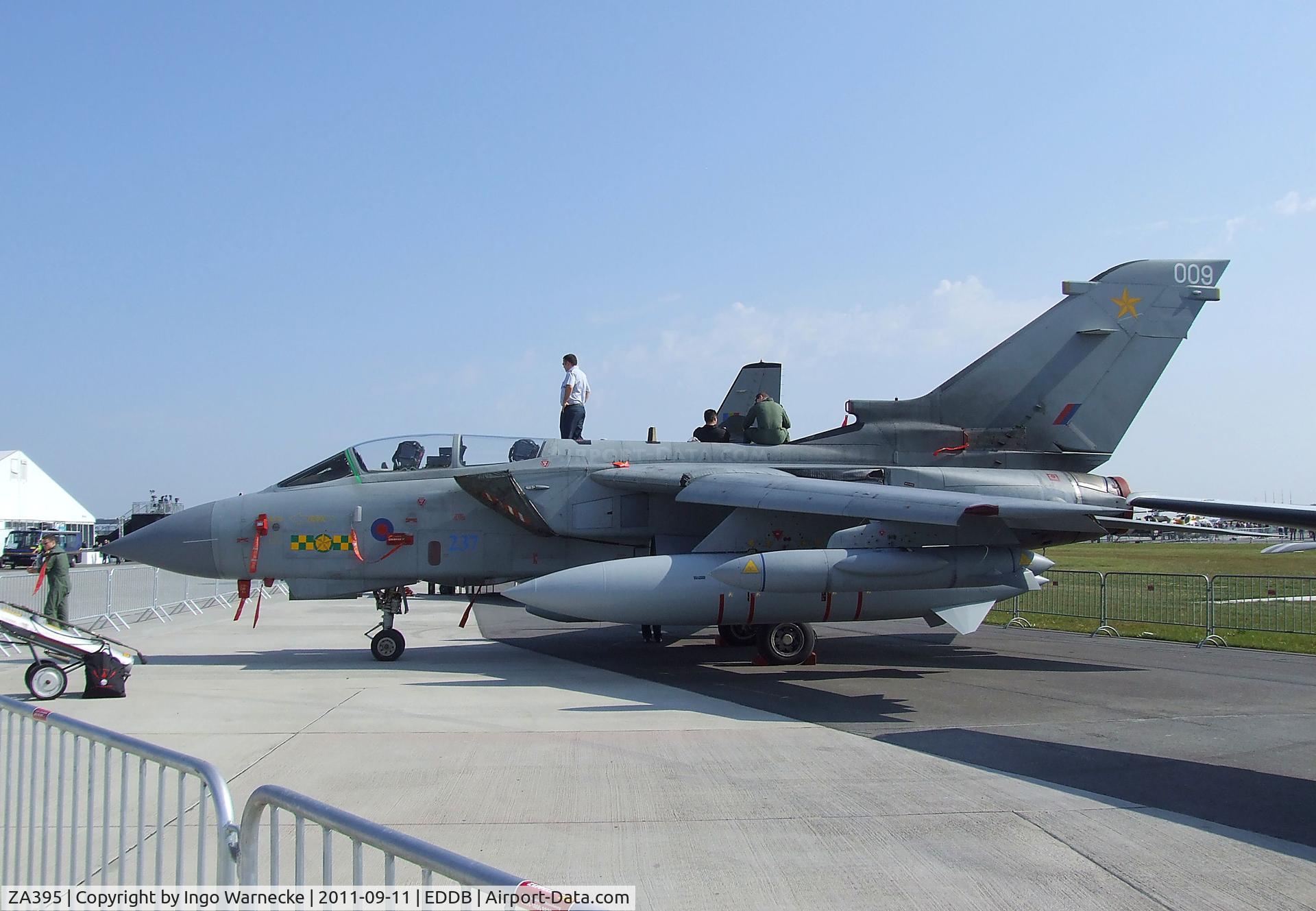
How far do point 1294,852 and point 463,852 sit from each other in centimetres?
425

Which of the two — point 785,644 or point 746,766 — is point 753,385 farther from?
point 746,766

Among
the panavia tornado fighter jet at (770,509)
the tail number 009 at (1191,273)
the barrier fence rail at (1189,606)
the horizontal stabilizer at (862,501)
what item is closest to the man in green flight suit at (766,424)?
the panavia tornado fighter jet at (770,509)

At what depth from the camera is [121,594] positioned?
1675cm

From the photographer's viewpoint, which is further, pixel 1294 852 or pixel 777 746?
pixel 777 746

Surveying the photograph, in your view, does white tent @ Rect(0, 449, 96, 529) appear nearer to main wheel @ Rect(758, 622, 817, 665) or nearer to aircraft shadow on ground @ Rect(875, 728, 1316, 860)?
main wheel @ Rect(758, 622, 817, 665)

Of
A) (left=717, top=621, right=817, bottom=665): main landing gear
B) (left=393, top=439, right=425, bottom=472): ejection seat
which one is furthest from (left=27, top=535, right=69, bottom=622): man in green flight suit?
(left=717, top=621, right=817, bottom=665): main landing gear

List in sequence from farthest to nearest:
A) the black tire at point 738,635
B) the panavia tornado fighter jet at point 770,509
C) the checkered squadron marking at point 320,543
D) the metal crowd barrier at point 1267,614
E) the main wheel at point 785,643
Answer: the metal crowd barrier at point 1267,614
the black tire at point 738,635
the main wheel at point 785,643
the checkered squadron marking at point 320,543
the panavia tornado fighter jet at point 770,509

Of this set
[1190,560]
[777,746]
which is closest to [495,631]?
[777,746]

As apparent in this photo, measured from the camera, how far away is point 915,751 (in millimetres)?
6883

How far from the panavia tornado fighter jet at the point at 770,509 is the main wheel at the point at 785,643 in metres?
0.02

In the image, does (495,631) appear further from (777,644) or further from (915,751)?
(915,751)

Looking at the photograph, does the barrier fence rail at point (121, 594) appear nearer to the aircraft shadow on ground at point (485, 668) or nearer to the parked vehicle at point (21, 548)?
the aircraft shadow on ground at point (485, 668)

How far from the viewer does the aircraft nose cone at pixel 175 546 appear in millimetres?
11273

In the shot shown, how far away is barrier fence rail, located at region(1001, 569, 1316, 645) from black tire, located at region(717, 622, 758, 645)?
6.38 meters
